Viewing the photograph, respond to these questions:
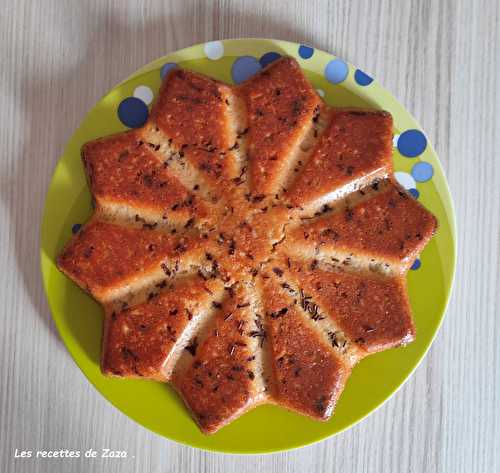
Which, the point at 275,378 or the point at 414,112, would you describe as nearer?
the point at 275,378

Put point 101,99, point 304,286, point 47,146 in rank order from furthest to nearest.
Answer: point 47,146 < point 101,99 < point 304,286

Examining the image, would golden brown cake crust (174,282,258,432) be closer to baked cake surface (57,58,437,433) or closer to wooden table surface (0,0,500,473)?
baked cake surface (57,58,437,433)

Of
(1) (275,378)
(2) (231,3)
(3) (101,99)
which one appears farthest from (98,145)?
(1) (275,378)

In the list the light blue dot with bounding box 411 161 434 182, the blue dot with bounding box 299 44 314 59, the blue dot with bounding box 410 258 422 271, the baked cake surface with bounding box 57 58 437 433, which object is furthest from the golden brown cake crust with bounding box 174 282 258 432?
the blue dot with bounding box 299 44 314 59

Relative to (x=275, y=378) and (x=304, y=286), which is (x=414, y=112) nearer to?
(x=304, y=286)

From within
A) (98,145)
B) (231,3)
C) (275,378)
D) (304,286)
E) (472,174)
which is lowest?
(275,378)

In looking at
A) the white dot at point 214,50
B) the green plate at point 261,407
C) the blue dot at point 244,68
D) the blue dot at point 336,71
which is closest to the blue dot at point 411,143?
the green plate at point 261,407

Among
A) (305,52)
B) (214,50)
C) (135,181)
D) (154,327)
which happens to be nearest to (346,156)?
(305,52)

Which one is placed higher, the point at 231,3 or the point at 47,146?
the point at 231,3
